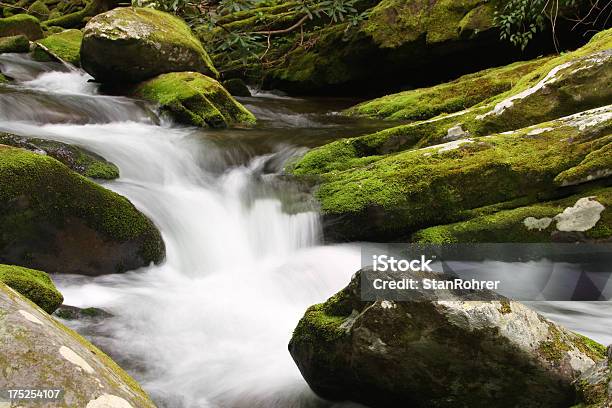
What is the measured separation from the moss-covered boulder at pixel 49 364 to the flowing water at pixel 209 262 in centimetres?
148

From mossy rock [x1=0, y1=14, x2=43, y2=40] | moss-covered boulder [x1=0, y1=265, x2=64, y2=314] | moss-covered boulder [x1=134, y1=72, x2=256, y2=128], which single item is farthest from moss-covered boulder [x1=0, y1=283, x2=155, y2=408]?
mossy rock [x1=0, y1=14, x2=43, y2=40]

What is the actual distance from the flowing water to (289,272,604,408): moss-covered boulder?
0.60m

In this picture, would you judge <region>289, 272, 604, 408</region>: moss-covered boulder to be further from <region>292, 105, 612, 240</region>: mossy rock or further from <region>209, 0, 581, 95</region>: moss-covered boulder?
<region>209, 0, 581, 95</region>: moss-covered boulder

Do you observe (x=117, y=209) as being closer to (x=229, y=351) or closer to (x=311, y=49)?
(x=229, y=351)

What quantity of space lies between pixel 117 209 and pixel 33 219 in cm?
72

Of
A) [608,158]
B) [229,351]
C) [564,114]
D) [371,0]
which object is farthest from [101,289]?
[371,0]

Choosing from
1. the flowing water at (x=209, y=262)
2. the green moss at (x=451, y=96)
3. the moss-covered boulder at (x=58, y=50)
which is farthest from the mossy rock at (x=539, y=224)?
the moss-covered boulder at (x=58, y=50)

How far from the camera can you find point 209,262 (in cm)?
606

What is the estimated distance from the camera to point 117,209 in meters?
5.22

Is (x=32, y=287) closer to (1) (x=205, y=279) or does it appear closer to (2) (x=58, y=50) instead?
(1) (x=205, y=279)

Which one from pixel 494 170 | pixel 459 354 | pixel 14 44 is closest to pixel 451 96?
pixel 494 170

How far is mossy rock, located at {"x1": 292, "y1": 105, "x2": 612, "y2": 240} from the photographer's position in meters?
5.53

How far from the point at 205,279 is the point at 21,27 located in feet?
48.3

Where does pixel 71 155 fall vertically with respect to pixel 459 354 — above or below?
above
